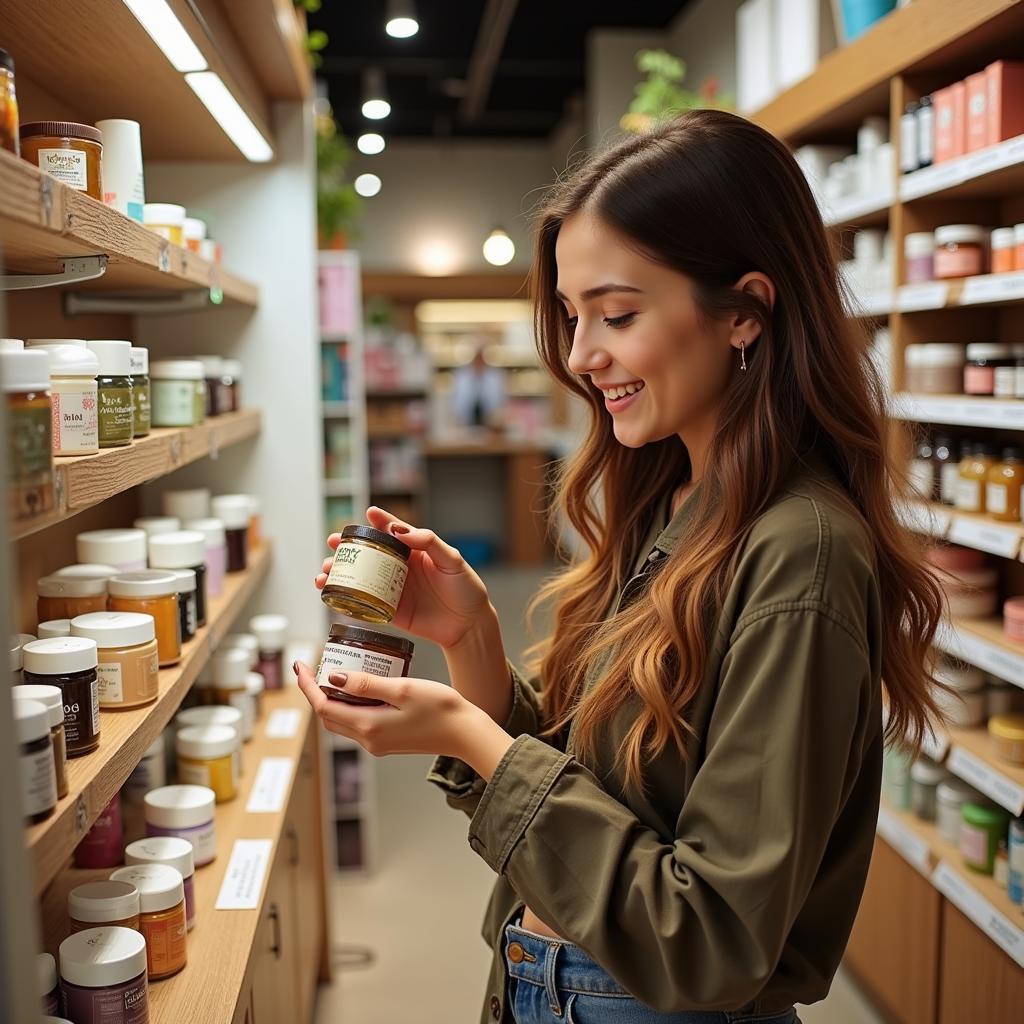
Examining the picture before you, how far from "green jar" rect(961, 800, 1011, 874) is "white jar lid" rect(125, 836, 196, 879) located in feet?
5.64

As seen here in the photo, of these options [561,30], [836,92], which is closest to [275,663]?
[836,92]

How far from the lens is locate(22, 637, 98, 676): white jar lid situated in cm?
139

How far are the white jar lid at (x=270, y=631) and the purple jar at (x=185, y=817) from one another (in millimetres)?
961

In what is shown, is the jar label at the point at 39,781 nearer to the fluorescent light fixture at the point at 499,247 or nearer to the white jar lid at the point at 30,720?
the white jar lid at the point at 30,720

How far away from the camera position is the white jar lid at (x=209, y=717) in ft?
7.97

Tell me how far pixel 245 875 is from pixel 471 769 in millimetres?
613

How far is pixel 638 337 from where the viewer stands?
1.36m

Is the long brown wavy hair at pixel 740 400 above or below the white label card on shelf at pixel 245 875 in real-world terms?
above

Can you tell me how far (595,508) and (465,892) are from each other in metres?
2.52

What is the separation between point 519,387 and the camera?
11508 millimetres

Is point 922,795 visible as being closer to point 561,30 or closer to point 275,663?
point 275,663

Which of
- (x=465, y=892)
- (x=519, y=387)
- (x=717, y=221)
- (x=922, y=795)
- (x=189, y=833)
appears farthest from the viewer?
(x=519, y=387)

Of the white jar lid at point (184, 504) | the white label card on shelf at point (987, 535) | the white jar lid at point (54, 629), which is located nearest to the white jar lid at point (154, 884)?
the white jar lid at point (54, 629)

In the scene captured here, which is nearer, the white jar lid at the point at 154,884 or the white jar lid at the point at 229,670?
the white jar lid at the point at 154,884
